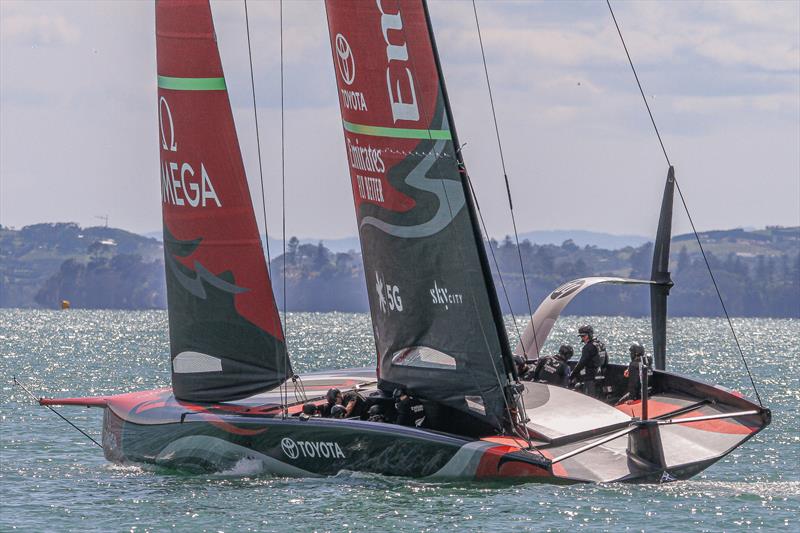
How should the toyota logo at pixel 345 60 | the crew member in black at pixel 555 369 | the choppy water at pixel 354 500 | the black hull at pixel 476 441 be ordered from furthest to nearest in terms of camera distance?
the crew member in black at pixel 555 369 < the toyota logo at pixel 345 60 < the black hull at pixel 476 441 < the choppy water at pixel 354 500

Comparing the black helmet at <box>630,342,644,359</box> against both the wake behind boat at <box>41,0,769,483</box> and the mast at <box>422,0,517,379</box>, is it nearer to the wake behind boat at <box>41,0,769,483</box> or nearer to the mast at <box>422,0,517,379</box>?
the wake behind boat at <box>41,0,769,483</box>

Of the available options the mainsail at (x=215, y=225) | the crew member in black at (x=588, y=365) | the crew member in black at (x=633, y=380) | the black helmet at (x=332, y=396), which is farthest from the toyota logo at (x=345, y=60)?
the crew member in black at (x=633, y=380)

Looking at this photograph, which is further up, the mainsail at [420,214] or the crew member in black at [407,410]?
the mainsail at [420,214]

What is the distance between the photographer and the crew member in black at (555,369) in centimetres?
1717

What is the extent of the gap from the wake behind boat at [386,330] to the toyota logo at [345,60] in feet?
0.09

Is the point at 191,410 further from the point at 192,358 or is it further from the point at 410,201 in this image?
the point at 410,201

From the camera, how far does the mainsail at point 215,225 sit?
1628 centimetres

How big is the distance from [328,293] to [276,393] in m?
182

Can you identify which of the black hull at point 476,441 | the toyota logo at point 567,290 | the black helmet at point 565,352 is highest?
the toyota logo at point 567,290

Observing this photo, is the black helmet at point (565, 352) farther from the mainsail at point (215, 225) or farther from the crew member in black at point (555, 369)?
the mainsail at point (215, 225)

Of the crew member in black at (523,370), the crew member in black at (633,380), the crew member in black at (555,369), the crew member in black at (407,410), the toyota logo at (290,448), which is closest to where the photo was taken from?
the crew member in black at (407,410)

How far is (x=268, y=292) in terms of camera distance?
16375 mm

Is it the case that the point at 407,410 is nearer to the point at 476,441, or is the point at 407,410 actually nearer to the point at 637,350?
the point at 476,441

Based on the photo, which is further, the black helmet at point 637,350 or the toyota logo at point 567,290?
the toyota logo at point 567,290
